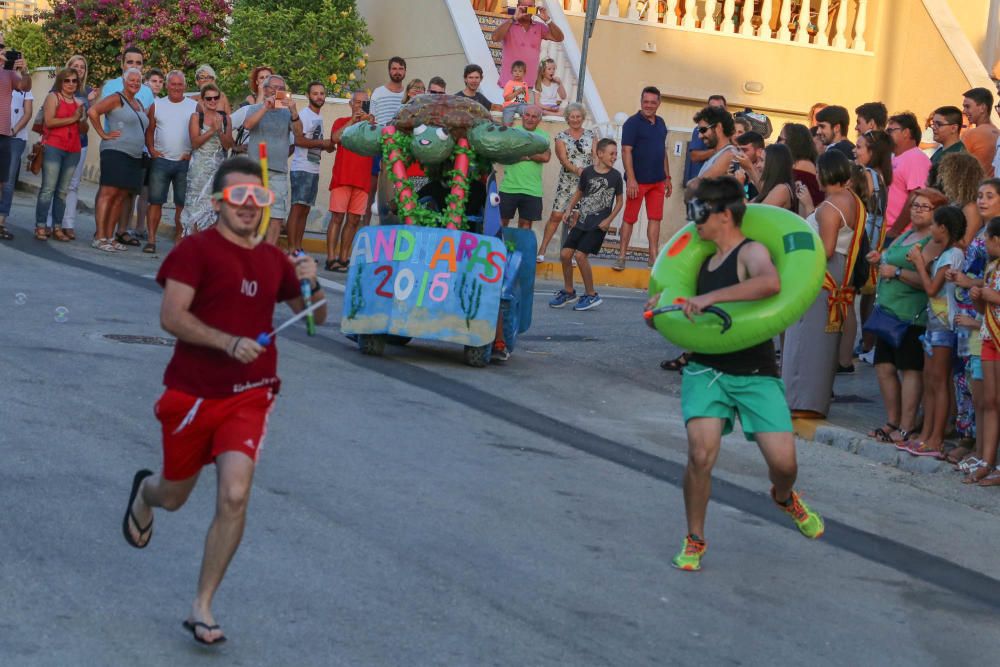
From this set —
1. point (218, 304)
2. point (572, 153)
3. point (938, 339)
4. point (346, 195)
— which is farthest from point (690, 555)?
point (346, 195)

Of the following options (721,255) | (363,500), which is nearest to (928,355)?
(721,255)

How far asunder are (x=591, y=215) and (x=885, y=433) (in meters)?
5.64

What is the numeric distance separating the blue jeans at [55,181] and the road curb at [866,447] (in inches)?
348

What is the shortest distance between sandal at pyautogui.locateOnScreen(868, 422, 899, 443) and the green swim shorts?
353cm

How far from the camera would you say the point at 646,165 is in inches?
733

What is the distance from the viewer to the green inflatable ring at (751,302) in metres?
7.29

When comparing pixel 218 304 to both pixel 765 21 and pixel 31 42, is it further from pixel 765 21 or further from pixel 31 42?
pixel 31 42

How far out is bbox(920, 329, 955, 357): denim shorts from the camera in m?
10.2

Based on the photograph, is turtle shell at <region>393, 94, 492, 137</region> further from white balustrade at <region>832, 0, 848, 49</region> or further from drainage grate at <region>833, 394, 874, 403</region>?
white balustrade at <region>832, 0, 848, 49</region>

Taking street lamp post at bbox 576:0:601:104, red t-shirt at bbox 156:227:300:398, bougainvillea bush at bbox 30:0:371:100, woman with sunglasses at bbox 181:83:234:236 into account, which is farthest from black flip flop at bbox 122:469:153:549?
bougainvillea bush at bbox 30:0:371:100

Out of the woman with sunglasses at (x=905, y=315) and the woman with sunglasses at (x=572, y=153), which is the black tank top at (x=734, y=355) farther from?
the woman with sunglasses at (x=572, y=153)

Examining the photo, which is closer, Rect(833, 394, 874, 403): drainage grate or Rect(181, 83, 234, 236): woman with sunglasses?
Rect(833, 394, 874, 403): drainage grate

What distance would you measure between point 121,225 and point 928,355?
959 cm

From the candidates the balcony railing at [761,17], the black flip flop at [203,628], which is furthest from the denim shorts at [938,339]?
the balcony railing at [761,17]
